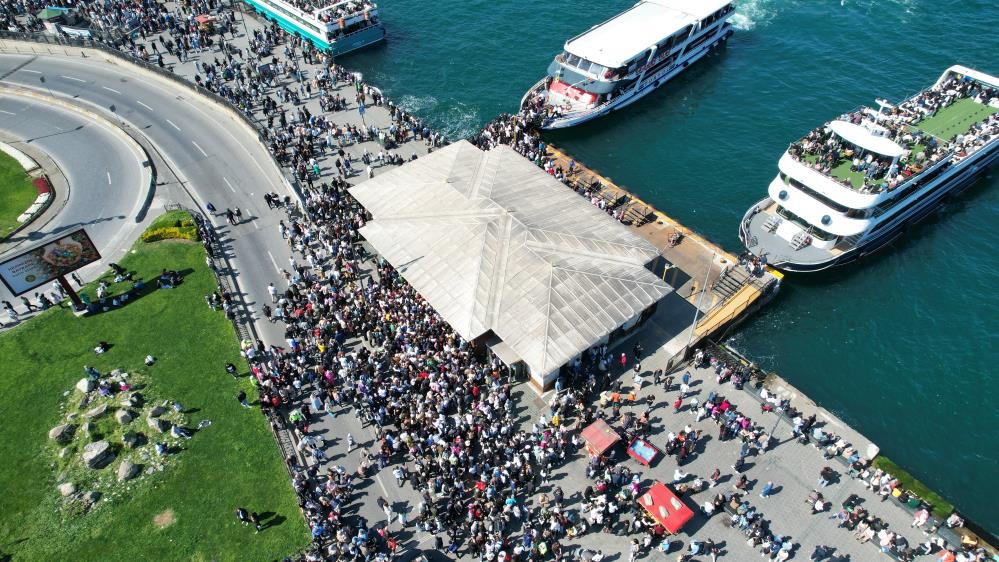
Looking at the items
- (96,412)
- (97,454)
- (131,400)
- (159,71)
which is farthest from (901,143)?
(159,71)

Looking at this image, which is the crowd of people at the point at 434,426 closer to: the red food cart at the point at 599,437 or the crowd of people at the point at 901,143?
the red food cart at the point at 599,437

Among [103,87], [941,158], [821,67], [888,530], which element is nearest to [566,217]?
[888,530]

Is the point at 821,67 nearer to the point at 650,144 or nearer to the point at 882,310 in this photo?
the point at 650,144

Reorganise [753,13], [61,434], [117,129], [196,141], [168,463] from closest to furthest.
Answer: [168,463]
[61,434]
[196,141]
[117,129]
[753,13]

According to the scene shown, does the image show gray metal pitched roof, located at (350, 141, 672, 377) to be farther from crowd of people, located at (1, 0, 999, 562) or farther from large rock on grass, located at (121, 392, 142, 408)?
large rock on grass, located at (121, 392, 142, 408)

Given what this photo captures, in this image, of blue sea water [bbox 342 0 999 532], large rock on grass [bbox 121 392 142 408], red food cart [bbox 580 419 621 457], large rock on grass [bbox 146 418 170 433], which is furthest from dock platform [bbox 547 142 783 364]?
large rock on grass [bbox 121 392 142 408]

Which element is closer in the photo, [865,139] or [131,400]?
[131,400]

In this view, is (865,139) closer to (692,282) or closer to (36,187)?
(692,282)
